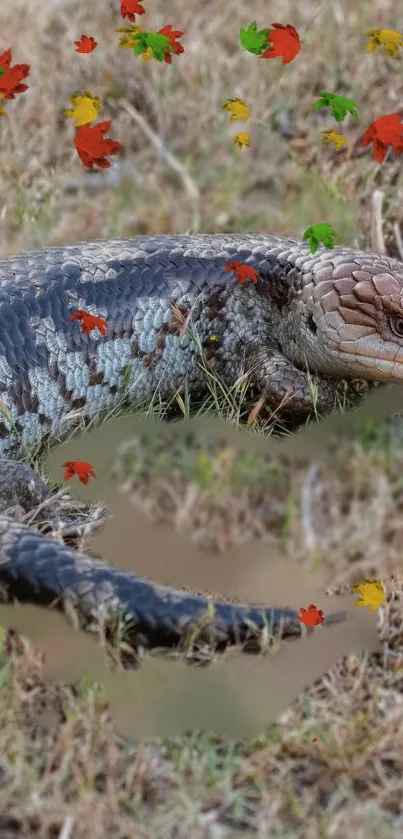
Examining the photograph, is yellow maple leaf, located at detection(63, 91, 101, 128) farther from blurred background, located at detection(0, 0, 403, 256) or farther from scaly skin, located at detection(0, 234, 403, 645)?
blurred background, located at detection(0, 0, 403, 256)

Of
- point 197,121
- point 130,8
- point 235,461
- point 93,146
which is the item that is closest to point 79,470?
point 235,461

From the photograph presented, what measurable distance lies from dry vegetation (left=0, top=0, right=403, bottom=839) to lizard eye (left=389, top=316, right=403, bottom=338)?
1.25 ft

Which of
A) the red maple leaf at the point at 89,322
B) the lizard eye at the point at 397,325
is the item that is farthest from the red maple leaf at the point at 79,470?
the lizard eye at the point at 397,325

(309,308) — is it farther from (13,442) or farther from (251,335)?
(13,442)

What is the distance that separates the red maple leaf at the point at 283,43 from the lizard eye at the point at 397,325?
1.25 metres

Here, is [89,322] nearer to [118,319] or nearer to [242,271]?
[118,319]

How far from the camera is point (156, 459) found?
14.3ft

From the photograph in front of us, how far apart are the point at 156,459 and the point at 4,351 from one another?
729 mm

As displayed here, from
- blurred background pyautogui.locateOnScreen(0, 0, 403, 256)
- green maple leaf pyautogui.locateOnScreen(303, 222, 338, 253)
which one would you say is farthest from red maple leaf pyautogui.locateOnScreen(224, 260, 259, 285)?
blurred background pyautogui.locateOnScreen(0, 0, 403, 256)

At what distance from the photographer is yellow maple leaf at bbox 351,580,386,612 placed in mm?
3549

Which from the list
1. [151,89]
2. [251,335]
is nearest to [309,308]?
[251,335]

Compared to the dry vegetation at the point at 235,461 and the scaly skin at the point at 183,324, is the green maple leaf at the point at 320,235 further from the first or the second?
the dry vegetation at the point at 235,461

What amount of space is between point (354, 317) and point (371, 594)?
1468 millimetres

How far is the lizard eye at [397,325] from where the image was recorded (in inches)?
180
